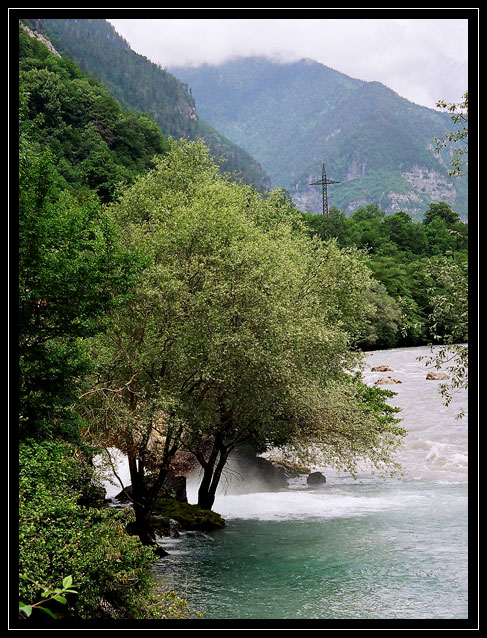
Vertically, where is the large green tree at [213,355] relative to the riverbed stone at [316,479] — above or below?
above

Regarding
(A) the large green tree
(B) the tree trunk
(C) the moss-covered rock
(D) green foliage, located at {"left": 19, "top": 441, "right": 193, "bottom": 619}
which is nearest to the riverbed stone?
(B) the tree trunk

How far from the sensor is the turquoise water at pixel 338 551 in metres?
16.2

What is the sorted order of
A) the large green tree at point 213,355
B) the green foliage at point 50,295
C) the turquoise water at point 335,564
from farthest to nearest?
the large green tree at point 213,355 < the turquoise water at point 335,564 < the green foliage at point 50,295

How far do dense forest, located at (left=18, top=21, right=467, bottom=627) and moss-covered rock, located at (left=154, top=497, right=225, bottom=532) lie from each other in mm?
95

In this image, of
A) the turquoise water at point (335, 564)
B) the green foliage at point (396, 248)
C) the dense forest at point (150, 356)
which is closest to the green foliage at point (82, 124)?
the green foliage at point (396, 248)

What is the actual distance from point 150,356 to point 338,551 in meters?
8.43

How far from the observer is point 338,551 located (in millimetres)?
20844

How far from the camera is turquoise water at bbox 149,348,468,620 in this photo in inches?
639

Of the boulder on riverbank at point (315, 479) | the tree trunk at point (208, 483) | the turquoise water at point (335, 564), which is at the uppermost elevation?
the tree trunk at point (208, 483)

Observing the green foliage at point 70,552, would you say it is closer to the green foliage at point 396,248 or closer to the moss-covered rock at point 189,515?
the moss-covered rock at point 189,515

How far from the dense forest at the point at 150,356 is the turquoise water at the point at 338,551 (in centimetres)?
151

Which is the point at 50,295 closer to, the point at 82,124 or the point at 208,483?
the point at 208,483

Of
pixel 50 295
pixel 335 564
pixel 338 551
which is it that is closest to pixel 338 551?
pixel 338 551
